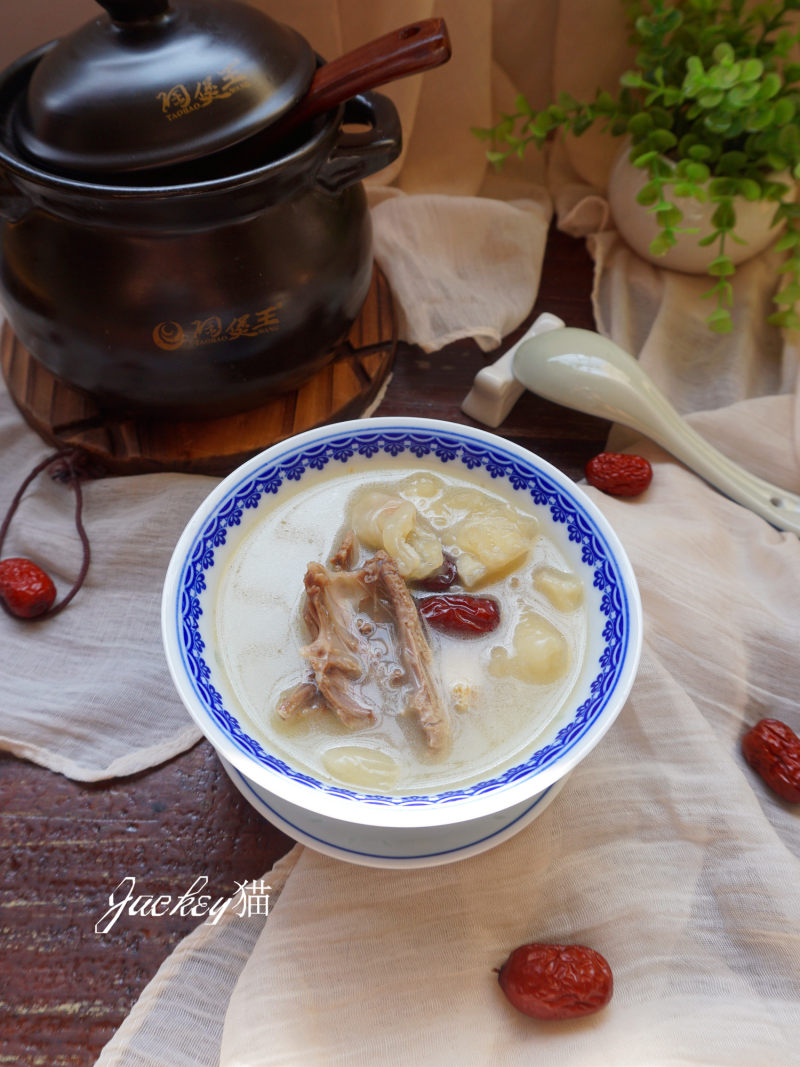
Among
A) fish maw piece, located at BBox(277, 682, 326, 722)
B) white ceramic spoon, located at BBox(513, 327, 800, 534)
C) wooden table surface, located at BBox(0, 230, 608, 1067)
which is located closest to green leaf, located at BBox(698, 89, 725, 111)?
white ceramic spoon, located at BBox(513, 327, 800, 534)

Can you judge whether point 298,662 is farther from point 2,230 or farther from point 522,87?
point 522,87

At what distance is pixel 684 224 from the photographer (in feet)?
6.61

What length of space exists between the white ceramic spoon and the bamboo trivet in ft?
1.23

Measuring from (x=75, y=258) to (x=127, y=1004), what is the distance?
4.05ft

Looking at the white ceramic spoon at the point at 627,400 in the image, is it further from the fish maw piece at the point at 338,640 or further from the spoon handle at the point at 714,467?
the fish maw piece at the point at 338,640

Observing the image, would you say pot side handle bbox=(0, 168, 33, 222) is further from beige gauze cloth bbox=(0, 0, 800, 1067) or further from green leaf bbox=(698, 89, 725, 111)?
green leaf bbox=(698, 89, 725, 111)

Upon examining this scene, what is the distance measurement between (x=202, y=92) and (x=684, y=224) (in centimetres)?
124

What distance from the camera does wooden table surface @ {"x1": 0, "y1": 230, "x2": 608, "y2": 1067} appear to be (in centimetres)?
115

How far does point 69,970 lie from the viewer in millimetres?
1188

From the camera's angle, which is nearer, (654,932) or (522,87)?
(654,932)

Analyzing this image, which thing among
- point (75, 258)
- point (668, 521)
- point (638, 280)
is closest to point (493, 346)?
point (638, 280)

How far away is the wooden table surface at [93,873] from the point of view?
45.3 inches

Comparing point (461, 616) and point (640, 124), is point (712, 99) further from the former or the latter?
point (461, 616)

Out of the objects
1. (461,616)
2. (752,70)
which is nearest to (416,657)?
(461,616)
